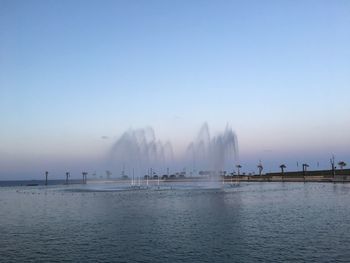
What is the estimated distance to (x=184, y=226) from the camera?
36625mm

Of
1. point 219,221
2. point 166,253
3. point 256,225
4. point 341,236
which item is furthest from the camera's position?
point 219,221

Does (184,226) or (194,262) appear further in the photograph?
(184,226)

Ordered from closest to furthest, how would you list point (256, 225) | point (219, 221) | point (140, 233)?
point (140, 233) < point (256, 225) < point (219, 221)

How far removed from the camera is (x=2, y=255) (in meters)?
26.6

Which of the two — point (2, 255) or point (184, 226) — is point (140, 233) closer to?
point (184, 226)

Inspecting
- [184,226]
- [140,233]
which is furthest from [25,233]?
[184,226]

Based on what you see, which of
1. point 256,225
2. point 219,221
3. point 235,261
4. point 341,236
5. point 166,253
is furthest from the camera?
point 219,221

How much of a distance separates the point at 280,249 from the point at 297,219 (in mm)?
14784

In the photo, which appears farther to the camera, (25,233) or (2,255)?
(25,233)

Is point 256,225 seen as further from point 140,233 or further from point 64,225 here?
point 64,225

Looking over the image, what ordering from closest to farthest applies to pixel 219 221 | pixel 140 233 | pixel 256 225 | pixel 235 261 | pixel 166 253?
pixel 235 261 < pixel 166 253 < pixel 140 233 < pixel 256 225 < pixel 219 221

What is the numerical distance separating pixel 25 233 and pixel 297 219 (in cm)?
2692

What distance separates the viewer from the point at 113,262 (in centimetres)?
2375

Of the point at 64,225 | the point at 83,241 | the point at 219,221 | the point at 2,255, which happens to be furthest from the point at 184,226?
the point at 2,255
